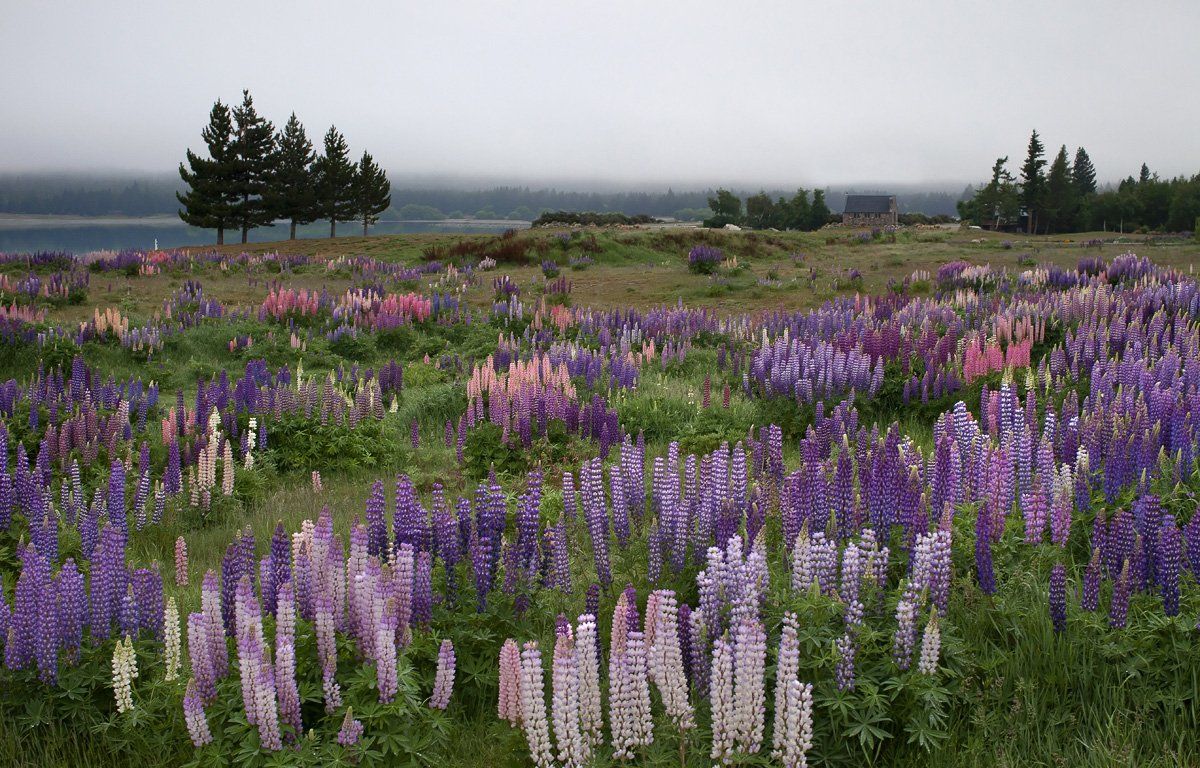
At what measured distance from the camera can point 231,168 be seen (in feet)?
226

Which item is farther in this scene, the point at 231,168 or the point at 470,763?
the point at 231,168

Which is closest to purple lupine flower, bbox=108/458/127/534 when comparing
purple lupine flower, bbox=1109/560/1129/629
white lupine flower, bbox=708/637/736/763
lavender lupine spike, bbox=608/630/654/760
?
→ lavender lupine spike, bbox=608/630/654/760

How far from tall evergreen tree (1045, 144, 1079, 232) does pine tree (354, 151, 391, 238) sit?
69.6 metres

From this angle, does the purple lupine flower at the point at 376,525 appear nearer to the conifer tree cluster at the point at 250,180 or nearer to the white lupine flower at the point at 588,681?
the white lupine flower at the point at 588,681

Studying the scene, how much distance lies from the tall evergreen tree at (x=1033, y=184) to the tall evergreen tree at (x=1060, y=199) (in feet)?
2.68

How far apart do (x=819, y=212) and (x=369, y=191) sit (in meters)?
54.6

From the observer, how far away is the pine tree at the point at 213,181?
2692 inches

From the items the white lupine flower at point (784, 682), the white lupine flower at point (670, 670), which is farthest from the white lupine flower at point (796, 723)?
the white lupine flower at point (670, 670)

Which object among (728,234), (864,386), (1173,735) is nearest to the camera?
(1173,735)

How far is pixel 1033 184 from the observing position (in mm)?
100938

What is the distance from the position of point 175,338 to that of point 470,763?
49.6ft

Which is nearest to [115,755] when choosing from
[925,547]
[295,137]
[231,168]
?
[925,547]

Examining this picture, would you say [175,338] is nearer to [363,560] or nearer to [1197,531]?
[363,560]

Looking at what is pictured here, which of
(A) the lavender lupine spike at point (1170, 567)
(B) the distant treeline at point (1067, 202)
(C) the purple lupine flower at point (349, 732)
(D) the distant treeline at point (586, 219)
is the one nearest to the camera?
(C) the purple lupine flower at point (349, 732)
